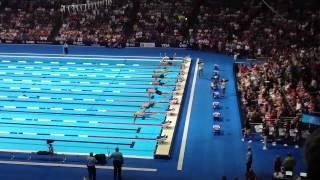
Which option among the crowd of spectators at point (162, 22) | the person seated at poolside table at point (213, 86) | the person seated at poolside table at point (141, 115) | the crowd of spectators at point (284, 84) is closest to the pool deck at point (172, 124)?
the person seated at poolside table at point (141, 115)

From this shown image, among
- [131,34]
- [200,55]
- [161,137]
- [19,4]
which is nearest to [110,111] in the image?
[161,137]

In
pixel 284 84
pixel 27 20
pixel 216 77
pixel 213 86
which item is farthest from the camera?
pixel 27 20

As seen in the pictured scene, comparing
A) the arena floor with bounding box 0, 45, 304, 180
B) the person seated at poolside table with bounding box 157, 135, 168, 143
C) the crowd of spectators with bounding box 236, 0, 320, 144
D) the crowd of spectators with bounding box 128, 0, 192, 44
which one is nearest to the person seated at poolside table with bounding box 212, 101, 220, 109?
the arena floor with bounding box 0, 45, 304, 180

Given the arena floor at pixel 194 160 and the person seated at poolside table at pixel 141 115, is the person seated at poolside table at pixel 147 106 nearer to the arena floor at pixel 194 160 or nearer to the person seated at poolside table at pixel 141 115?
the person seated at poolside table at pixel 141 115

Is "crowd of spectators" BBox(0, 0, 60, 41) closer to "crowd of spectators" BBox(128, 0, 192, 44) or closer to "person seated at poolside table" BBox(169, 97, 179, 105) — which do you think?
"crowd of spectators" BBox(128, 0, 192, 44)

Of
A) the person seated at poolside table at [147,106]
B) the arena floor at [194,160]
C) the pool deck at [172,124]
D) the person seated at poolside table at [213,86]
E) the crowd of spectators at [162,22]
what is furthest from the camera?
the crowd of spectators at [162,22]

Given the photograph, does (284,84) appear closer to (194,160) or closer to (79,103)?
(194,160)

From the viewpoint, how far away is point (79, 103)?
2070 centimetres

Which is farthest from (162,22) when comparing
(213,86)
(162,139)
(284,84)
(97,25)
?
(162,139)

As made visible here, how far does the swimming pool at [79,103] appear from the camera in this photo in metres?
16.5

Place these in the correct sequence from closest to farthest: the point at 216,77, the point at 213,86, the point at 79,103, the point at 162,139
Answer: the point at 162,139 → the point at 79,103 → the point at 213,86 → the point at 216,77

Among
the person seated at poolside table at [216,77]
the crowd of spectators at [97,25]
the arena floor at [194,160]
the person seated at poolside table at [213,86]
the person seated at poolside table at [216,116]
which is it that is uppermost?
the crowd of spectators at [97,25]

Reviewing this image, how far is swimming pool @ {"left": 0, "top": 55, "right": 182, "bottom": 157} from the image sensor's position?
16484mm

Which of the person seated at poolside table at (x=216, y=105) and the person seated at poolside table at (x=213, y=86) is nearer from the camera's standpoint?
the person seated at poolside table at (x=216, y=105)
